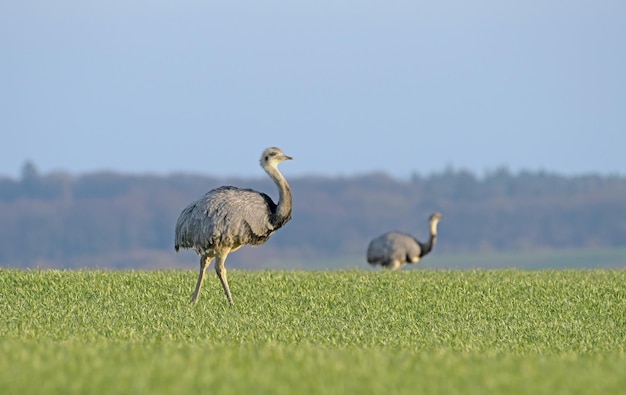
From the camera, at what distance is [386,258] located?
3198 cm

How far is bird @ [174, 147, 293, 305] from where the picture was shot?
55.9 ft

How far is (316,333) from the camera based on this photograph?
15.1 meters

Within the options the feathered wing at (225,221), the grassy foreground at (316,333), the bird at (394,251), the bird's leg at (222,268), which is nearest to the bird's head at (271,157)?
the feathered wing at (225,221)

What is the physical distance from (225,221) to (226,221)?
0.01 meters

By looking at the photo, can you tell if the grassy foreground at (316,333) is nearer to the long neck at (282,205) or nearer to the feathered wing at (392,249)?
the long neck at (282,205)

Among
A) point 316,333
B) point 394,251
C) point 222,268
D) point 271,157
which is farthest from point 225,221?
point 394,251

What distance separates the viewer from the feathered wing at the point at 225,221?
55.8 feet

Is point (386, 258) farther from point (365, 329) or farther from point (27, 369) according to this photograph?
point (27, 369)

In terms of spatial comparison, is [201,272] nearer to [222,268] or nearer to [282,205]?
[222,268]

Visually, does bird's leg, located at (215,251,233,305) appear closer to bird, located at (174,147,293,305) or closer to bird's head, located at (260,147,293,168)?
bird, located at (174,147,293,305)

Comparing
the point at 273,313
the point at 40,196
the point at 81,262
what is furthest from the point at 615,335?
the point at 40,196

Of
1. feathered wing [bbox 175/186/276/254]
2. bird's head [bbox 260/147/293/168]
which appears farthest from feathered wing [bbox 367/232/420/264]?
feathered wing [bbox 175/186/276/254]

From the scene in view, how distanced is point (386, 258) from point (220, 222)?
50.5ft

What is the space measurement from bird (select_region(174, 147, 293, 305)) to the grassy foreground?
2.75ft
